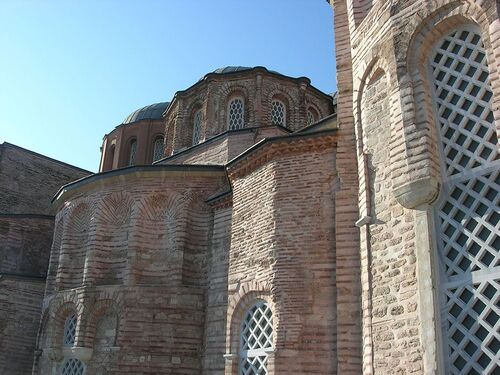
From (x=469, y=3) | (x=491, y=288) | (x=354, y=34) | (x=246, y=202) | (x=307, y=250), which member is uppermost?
(x=354, y=34)

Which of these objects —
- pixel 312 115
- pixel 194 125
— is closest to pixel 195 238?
pixel 194 125

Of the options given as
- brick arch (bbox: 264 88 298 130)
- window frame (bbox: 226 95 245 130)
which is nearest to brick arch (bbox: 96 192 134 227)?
window frame (bbox: 226 95 245 130)

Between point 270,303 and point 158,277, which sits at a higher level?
point 158,277

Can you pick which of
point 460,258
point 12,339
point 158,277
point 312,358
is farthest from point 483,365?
point 12,339

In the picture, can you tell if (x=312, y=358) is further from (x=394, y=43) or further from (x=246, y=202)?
(x=394, y=43)

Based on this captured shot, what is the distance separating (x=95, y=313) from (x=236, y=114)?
7.77 metres

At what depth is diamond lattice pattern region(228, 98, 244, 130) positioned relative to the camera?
16562 mm

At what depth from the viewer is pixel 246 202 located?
33.5ft

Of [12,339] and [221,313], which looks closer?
[221,313]

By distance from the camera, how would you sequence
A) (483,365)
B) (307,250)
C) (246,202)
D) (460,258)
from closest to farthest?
(483,365) < (460,258) < (307,250) < (246,202)

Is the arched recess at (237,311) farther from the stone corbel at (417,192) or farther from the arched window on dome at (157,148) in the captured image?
the arched window on dome at (157,148)

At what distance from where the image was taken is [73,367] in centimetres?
1155

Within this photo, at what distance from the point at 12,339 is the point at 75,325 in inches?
134

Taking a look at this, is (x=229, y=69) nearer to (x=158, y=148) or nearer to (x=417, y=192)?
(x=158, y=148)
